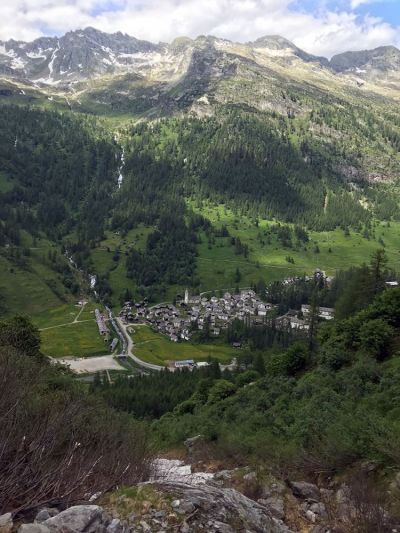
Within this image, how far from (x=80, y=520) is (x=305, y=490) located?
43.0 ft

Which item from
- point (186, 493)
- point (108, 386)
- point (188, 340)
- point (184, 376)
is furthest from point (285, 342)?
point (186, 493)

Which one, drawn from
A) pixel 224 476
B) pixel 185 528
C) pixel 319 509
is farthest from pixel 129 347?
pixel 185 528

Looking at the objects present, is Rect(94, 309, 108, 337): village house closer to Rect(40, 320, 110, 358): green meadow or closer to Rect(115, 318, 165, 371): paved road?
Rect(40, 320, 110, 358): green meadow

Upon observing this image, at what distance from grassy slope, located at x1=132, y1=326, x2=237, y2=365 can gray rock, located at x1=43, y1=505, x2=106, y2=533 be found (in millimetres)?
115417

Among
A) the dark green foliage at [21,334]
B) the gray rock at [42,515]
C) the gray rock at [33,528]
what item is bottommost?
the dark green foliage at [21,334]

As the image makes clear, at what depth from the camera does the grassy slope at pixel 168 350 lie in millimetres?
128913

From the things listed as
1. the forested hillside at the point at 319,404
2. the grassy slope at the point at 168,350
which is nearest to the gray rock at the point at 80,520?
the forested hillside at the point at 319,404

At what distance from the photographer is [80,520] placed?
1072cm

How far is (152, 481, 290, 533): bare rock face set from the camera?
1206cm

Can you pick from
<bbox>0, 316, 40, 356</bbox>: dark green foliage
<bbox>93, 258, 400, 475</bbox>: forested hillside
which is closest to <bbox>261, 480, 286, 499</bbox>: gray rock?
<bbox>93, 258, 400, 475</bbox>: forested hillside

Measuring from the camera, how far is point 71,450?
15898 millimetres

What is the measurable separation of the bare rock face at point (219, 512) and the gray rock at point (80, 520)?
2340 millimetres

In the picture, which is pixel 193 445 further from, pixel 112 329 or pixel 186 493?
pixel 112 329

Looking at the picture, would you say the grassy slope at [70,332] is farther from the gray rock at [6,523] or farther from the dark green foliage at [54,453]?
the gray rock at [6,523]
